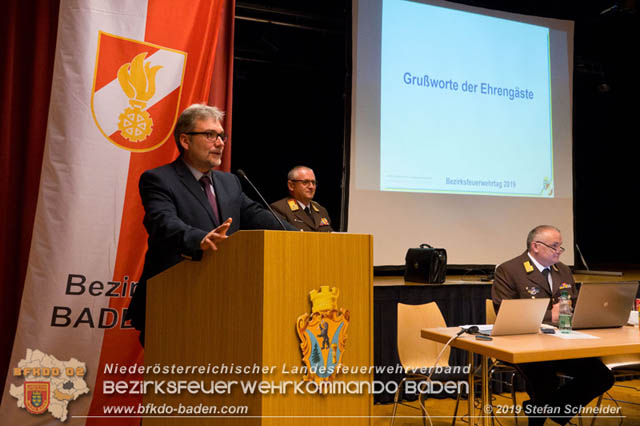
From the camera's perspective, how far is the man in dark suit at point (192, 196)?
219cm

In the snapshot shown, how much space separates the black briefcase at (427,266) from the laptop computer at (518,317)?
5.90ft

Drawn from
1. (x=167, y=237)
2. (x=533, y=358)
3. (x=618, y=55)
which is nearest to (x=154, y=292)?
(x=167, y=237)

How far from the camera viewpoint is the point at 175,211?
7.10ft

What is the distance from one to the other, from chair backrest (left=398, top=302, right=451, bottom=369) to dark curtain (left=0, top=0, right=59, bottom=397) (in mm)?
2257

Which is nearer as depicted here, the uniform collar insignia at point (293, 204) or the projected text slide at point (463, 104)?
the uniform collar insignia at point (293, 204)

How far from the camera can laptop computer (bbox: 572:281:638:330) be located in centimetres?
297

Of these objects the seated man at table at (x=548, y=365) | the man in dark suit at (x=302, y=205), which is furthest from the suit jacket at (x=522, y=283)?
the man in dark suit at (x=302, y=205)

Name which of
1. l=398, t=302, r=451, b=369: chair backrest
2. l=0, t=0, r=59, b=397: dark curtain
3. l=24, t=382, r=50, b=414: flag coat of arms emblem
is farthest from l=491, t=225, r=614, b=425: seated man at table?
l=0, t=0, r=59, b=397: dark curtain

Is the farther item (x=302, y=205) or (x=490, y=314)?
(x=302, y=205)

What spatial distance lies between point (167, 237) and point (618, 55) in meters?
7.98

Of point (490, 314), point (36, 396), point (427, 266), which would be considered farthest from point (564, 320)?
point (36, 396)

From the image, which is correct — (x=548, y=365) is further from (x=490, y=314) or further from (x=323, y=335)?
(x=323, y=335)

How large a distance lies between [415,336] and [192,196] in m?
2.01

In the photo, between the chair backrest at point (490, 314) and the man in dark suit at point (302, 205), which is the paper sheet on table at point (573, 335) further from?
the man in dark suit at point (302, 205)
